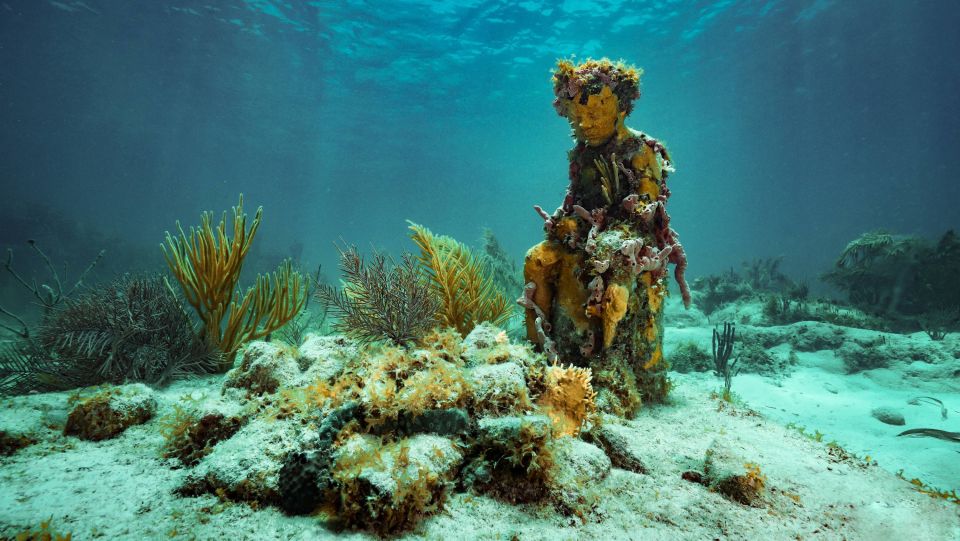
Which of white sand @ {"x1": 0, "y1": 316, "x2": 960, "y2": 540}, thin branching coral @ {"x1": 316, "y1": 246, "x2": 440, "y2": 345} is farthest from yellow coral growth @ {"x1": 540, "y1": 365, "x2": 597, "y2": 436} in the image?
thin branching coral @ {"x1": 316, "y1": 246, "x2": 440, "y2": 345}

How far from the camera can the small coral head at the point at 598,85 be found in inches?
155

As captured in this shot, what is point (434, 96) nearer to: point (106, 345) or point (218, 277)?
point (218, 277)

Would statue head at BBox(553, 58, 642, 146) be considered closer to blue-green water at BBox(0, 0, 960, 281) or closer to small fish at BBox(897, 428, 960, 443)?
blue-green water at BBox(0, 0, 960, 281)

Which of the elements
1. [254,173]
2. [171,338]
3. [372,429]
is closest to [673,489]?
[372,429]

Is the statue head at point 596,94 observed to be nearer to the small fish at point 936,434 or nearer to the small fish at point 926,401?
the small fish at point 936,434

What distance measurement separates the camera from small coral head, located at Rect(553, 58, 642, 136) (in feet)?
12.9

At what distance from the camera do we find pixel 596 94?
12.8ft

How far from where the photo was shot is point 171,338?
4.03 meters

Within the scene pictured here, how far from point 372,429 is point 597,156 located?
3.62 meters

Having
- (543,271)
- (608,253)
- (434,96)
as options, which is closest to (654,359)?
(608,253)

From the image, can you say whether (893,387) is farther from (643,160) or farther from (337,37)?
(337,37)

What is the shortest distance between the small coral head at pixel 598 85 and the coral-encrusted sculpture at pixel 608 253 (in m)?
0.01

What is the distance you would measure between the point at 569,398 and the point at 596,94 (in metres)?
3.10

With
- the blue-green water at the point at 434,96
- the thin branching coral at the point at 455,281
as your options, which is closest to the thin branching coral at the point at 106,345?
the blue-green water at the point at 434,96
